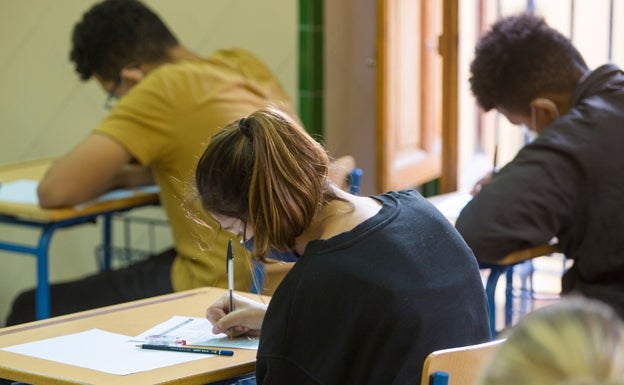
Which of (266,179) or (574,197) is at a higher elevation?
(266,179)

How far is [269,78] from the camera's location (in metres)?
3.53

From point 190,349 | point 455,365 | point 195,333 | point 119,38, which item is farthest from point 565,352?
point 119,38

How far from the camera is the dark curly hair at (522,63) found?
282 cm

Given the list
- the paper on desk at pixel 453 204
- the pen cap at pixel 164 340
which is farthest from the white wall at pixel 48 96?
the pen cap at pixel 164 340

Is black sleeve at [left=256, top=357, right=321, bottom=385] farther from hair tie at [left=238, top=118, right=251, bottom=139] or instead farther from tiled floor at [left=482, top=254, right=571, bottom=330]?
tiled floor at [left=482, top=254, right=571, bottom=330]

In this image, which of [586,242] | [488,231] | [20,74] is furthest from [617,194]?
[20,74]

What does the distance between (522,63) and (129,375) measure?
1.50 meters

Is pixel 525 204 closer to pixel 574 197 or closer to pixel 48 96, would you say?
pixel 574 197

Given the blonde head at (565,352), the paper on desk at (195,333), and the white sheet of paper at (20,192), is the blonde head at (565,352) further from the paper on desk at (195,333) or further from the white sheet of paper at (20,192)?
the white sheet of paper at (20,192)

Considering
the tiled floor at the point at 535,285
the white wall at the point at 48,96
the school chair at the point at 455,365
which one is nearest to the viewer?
the school chair at the point at 455,365

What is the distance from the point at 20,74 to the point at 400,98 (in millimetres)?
1861

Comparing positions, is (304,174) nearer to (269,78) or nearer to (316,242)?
(316,242)

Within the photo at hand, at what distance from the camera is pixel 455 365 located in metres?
1.50

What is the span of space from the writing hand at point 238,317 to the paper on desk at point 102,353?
0.09 m
